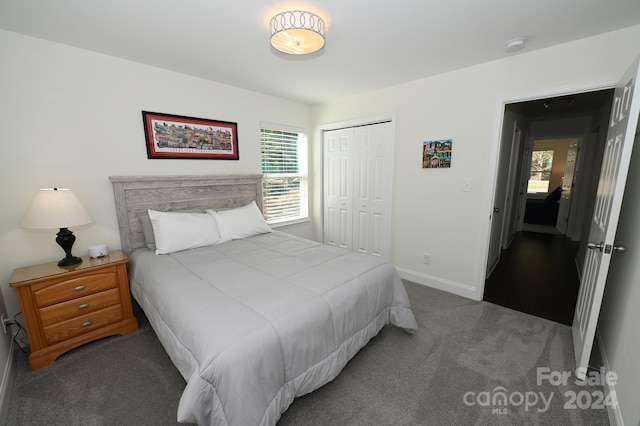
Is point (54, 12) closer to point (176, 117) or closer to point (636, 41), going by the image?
point (176, 117)

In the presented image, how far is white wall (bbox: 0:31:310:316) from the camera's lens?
75.6 inches

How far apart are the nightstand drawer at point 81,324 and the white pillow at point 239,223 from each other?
105 cm

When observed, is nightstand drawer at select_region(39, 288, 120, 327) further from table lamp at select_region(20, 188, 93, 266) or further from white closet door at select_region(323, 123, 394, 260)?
white closet door at select_region(323, 123, 394, 260)

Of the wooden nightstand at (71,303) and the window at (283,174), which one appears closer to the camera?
the wooden nightstand at (71,303)

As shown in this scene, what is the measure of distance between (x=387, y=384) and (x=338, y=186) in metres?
2.72

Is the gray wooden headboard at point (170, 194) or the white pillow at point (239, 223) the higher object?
the gray wooden headboard at point (170, 194)

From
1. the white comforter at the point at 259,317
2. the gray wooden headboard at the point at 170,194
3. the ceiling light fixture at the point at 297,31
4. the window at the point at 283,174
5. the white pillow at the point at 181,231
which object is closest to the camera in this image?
the white comforter at the point at 259,317

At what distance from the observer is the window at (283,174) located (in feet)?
11.9

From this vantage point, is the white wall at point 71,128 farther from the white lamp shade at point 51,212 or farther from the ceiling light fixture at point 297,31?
the ceiling light fixture at point 297,31

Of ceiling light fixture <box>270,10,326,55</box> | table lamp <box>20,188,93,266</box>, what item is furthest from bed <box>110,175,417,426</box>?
ceiling light fixture <box>270,10,326,55</box>

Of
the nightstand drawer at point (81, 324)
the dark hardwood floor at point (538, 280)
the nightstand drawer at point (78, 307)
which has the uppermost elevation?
the nightstand drawer at point (78, 307)

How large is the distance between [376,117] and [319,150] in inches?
42.6

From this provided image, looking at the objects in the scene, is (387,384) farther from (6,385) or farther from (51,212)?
(51,212)

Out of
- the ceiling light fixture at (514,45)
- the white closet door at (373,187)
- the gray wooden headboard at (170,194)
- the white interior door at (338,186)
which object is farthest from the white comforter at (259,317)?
the ceiling light fixture at (514,45)
